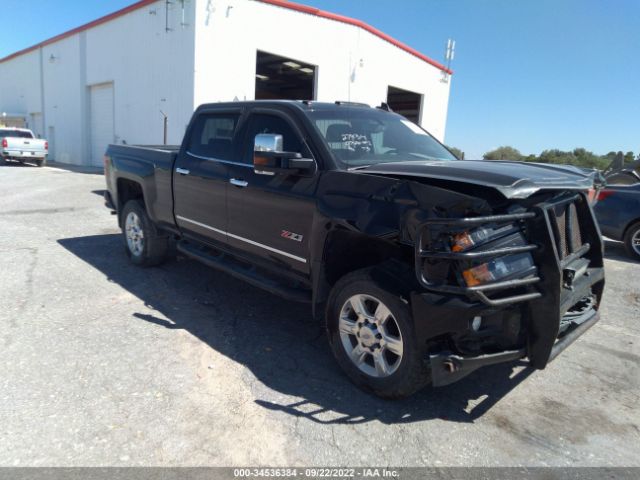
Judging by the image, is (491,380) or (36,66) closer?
(491,380)

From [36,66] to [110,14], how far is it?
11.4 m

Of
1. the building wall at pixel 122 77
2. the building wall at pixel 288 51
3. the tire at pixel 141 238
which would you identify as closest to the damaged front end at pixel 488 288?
the tire at pixel 141 238

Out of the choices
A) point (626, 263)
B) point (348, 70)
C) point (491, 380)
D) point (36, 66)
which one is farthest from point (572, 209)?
point (36, 66)

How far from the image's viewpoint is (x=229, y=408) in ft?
10.2

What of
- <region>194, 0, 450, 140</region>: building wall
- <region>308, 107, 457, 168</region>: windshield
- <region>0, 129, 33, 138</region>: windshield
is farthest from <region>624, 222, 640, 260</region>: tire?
<region>0, 129, 33, 138</region>: windshield

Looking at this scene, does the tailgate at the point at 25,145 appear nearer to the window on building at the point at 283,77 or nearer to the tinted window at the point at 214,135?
the window on building at the point at 283,77

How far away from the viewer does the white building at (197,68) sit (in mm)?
16266

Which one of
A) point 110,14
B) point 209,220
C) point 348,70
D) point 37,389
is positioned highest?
point 110,14

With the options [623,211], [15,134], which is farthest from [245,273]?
[15,134]

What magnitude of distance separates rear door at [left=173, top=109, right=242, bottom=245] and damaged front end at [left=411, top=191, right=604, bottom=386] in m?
2.41

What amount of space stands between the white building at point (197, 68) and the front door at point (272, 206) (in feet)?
41.5

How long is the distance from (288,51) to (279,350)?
52.3 feet

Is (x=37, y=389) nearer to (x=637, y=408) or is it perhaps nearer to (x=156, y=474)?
(x=156, y=474)

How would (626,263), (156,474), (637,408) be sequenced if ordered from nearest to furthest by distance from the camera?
(156,474) < (637,408) < (626,263)
